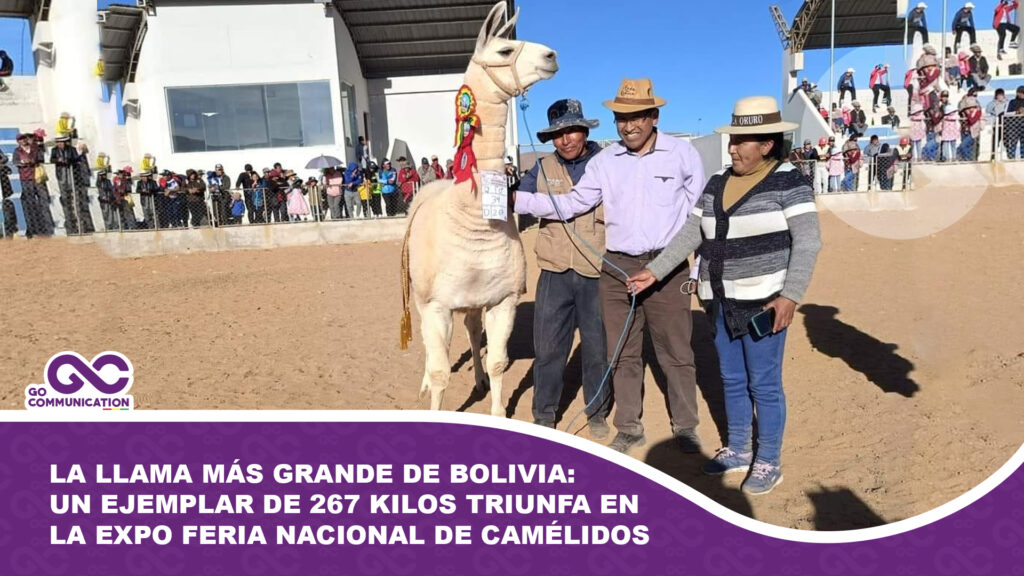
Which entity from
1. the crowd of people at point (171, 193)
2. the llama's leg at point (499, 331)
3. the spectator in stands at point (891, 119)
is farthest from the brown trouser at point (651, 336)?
the spectator in stands at point (891, 119)

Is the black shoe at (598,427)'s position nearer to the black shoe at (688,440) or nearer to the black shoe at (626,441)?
the black shoe at (626,441)

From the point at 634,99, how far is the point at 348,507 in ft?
7.86

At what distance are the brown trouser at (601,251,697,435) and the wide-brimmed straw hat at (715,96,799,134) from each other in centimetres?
90

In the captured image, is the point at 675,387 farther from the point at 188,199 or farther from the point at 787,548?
the point at 188,199

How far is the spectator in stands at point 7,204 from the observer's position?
11.5 meters

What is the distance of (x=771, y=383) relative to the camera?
2.93m

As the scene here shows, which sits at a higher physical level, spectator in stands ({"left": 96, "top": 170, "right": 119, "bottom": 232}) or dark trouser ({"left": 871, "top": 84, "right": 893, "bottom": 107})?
dark trouser ({"left": 871, "top": 84, "right": 893, "bottom": 107})

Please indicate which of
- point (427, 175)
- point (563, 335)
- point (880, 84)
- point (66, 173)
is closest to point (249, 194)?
point (66, 173)

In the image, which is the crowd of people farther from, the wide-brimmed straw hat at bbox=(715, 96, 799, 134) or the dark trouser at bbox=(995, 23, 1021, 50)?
the wide-brimmed straw hat at bbox=(715, 96, 799, 134)

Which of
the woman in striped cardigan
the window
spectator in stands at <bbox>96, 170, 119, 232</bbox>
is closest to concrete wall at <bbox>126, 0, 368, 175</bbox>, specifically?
the window

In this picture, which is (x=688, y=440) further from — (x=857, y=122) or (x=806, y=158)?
(x=857, y=122)

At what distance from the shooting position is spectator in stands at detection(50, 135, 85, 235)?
11.5 metres

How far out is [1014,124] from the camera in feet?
38.1

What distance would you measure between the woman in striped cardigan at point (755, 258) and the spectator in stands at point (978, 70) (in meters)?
8.16
